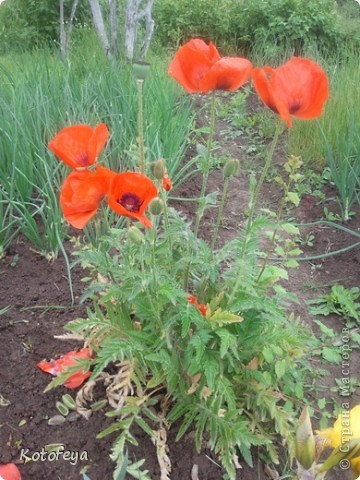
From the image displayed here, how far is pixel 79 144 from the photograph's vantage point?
112cm

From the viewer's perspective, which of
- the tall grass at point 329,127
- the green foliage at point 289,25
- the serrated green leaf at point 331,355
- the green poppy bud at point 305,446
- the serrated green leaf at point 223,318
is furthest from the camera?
the green foliage at point 289,25

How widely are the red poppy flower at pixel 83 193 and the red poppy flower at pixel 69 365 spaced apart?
0.51 metres

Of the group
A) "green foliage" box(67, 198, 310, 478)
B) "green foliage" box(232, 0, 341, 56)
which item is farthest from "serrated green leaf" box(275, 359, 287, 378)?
"green foliage" box(232, 0, 341, 56)

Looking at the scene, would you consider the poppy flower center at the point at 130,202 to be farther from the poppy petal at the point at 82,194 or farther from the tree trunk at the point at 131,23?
the tree trunk at the point at 131,23

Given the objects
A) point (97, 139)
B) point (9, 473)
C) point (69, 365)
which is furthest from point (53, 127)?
point (9, 473)

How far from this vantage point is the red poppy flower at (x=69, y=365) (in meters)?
1.50

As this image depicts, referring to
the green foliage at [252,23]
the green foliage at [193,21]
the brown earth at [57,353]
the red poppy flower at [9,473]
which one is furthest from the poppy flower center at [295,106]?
the green foliage at [193,21]

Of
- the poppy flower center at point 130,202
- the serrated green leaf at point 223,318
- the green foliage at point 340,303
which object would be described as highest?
the poppy flower center at point 130,202

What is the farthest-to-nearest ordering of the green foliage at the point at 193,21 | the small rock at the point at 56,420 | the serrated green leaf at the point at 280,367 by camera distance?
the green foliage at the point at 193,21 < the small rock at the point at 56,420 < the serrated green leaf at the point at 280,367

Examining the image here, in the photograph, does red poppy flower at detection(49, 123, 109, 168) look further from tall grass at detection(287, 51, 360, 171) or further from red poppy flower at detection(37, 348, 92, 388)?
tall grass at detection(287, 51, 360, 171)

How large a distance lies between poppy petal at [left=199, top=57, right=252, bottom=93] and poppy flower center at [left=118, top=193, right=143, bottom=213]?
27cm

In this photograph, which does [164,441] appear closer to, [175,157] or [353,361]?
[353,361]

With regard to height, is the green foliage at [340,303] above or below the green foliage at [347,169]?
below

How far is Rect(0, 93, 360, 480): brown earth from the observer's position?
1.38 meters
